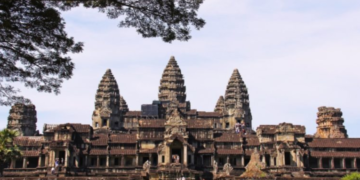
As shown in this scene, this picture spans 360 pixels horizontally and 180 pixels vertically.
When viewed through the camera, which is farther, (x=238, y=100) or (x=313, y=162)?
(x=238, y=100)

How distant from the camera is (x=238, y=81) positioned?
10069 cm

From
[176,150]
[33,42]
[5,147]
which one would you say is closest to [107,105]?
[176,150]

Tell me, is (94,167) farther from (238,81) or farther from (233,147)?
(238,81)

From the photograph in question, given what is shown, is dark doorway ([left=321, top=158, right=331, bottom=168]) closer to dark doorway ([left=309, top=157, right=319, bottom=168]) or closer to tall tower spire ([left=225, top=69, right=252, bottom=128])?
dark doorway ([left=309, top=157, right=319, bottom=168])

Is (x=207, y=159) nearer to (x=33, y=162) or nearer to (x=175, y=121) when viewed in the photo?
(x=175, y=121)

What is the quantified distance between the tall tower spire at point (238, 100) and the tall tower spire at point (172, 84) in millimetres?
10663

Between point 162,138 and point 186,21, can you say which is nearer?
point 186,21

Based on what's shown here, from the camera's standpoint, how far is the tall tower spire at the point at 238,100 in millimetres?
95375

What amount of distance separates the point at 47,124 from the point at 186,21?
258 ft

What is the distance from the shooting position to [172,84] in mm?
104062

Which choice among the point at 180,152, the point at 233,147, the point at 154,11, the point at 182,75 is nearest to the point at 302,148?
the point at 233,147

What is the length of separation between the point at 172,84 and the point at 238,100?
16.2m

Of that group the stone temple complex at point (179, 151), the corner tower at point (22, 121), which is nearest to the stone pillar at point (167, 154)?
the stone temple complex at point (179, 151)

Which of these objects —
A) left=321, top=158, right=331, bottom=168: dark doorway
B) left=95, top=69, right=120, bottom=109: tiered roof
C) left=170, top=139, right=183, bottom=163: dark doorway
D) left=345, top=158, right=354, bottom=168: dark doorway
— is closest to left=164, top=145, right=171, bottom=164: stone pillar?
left=170, top=139, right=183, bottom=163: dark doorway
